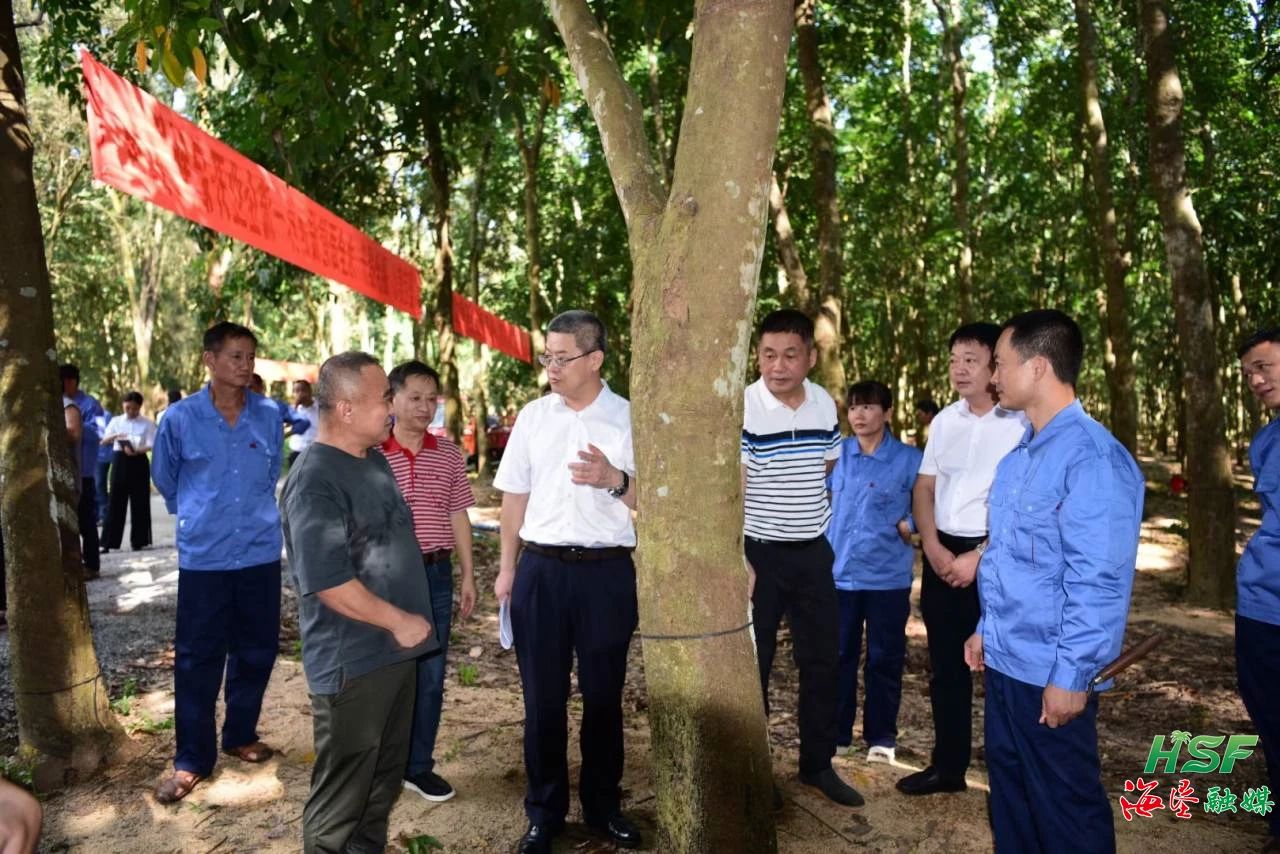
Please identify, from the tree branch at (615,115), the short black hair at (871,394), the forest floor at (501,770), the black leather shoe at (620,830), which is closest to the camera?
the tree branch at (615,115)

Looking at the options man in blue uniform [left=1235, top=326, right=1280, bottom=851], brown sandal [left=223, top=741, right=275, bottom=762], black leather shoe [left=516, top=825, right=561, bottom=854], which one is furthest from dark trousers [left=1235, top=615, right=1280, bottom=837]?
brown sandal [left=223, top=741, right=275, bottom=762]

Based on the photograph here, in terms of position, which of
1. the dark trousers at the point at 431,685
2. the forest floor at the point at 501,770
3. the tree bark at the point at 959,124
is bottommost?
the forest floor at the point at 501,770

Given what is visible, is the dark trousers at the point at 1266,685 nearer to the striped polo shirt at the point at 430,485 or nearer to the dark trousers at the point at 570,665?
the dark trousers at the point at 570,665

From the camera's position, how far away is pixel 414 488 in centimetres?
441

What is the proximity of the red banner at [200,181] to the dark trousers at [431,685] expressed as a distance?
92.5 inches

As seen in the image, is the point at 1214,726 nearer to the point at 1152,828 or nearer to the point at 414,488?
the point at 1152,828

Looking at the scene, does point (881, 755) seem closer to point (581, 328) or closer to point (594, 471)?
point (594, 471)

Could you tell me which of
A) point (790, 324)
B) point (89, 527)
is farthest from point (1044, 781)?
point (89, 527)

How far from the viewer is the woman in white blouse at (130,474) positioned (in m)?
10.1

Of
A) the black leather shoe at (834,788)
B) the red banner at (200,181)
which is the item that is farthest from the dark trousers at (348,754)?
the red banner at (200,181)

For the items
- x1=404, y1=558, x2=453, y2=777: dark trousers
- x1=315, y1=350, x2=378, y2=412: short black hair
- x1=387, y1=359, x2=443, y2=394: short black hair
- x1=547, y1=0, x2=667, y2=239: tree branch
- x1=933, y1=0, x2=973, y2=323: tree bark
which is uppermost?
x1=933, y1=0, x2=973, y2=323: tree bark

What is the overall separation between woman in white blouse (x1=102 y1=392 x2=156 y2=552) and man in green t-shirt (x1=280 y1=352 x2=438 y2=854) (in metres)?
7.97

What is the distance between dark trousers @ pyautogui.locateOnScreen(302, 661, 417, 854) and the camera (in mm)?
3004

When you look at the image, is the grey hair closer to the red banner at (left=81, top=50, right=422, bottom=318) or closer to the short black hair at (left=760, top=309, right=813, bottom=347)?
the short black hair at (left=760, top=309, right=813, bottom=347)
